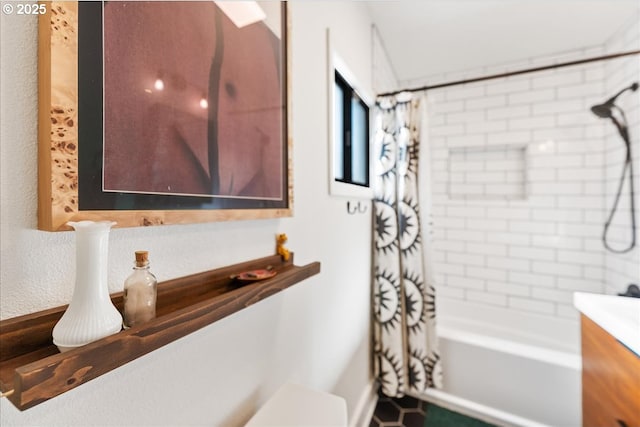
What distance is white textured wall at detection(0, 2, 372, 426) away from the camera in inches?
14.1

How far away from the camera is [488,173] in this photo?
2334mm

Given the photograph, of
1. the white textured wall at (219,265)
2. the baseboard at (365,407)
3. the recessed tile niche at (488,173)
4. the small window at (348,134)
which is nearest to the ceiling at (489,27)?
the white textured wall at (219,265)

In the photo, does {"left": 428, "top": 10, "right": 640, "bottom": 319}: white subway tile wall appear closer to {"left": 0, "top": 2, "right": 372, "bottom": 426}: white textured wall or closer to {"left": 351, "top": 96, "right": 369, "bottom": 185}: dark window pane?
{"left": 351, "top": 96, "right": 369, "bottom": 185}: dark window pane

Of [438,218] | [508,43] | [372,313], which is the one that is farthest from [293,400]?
[508,43]

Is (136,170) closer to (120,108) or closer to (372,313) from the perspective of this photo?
(120,108)

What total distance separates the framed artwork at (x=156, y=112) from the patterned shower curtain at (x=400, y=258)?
1049 millimetres

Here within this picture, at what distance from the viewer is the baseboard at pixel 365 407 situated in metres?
1.46

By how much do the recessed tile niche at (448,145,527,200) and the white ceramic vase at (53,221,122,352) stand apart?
8.46 ft

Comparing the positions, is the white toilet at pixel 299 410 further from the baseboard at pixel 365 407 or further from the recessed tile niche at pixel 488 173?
the recessed tile niche at pixel 488 173

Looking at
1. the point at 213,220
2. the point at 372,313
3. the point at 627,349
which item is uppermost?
the point at 213,220

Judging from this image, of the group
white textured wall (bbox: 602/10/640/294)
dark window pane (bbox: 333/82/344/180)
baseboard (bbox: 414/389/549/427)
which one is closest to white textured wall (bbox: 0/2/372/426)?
dark window pane (bbox: 333/82/344/180)

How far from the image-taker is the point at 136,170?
0.46m

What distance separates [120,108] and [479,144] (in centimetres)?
257

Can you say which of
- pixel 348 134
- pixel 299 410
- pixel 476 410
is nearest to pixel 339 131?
pixel 348 134
